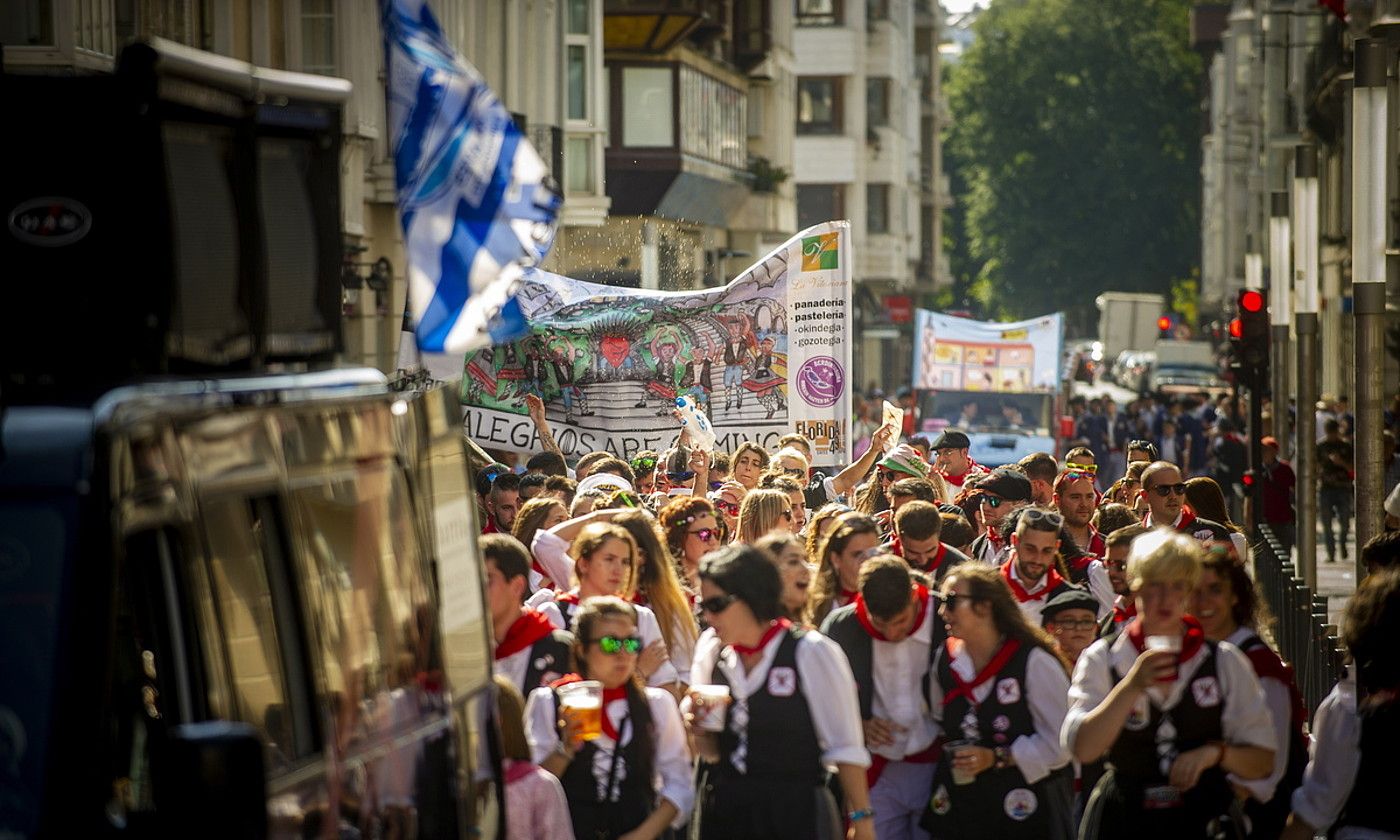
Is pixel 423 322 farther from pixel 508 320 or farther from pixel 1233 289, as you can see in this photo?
pixel 1233 289

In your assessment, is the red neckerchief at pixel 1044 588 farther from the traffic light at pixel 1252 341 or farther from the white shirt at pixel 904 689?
the traffic light at pixel 1252 341

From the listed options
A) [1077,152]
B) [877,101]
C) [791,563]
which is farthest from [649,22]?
[1077,152]

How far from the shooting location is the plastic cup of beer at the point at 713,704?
7.11 meters

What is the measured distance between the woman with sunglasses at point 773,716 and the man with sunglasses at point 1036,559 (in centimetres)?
287

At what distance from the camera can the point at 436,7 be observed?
29.0 metres

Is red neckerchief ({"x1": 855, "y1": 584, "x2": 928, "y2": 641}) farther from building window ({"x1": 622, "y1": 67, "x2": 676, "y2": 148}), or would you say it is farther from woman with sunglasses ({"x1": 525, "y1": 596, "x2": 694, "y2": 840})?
building window ({"x1": 622, "y1": 67, "x2": 676, "y2": 148})

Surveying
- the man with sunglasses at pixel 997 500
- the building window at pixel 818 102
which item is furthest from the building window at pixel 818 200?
the man with sunglasses at pixel 997 500

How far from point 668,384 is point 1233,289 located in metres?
68.1

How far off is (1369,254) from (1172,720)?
8.46 m

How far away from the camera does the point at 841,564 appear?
8875 millimetres

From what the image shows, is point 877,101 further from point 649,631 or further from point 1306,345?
point 649,631

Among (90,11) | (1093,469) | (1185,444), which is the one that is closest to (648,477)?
Answer: (1093,469)

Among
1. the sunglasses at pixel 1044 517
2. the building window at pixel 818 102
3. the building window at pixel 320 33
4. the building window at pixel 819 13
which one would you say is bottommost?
the sunglasses at pixel 1044 517

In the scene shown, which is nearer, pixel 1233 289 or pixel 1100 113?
pixel 1233 289
